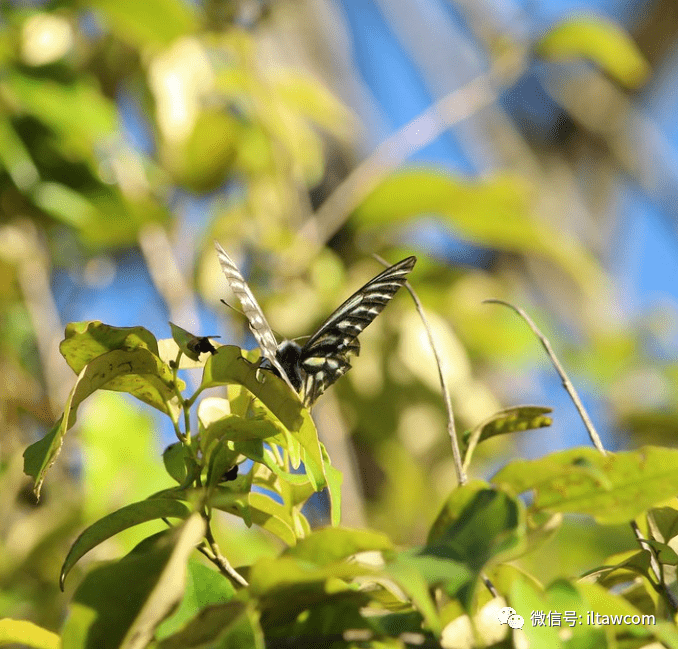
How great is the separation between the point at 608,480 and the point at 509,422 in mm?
108

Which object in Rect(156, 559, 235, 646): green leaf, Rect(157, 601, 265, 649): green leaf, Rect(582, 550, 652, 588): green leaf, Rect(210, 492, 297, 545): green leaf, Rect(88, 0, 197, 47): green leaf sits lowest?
Rect(157, 601, 265, 649): green leaf

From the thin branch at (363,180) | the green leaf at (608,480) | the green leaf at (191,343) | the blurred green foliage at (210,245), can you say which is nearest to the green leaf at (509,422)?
the green leaf at (608,480)

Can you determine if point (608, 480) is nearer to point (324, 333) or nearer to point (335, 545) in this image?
point (335, 545)

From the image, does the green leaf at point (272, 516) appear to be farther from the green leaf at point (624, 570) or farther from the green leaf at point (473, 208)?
the green leaf at point (473, 208)

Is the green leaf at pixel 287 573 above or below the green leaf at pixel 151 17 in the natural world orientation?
below

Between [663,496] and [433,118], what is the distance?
1.45 metres

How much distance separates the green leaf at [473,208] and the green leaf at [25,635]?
126 centimetres

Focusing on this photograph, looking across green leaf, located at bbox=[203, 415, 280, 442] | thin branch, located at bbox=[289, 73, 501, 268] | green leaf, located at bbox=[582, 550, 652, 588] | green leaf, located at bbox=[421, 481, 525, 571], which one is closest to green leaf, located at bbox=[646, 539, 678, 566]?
green leaf, located at bbox=[582, 550, 652, 588]

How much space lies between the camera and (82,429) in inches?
58.8

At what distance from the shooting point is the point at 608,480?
45cm

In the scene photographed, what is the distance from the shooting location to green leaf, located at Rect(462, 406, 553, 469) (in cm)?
53

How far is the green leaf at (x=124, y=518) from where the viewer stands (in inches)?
19.9

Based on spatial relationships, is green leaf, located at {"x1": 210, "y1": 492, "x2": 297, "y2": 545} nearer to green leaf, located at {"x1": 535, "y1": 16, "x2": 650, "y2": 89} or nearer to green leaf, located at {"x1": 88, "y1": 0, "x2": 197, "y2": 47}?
green leaf, located at {"x1": 88, "y1": 0, "x2": 197, "y2": 47}

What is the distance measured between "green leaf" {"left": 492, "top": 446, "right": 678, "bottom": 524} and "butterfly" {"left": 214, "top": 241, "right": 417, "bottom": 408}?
9.1 inches
